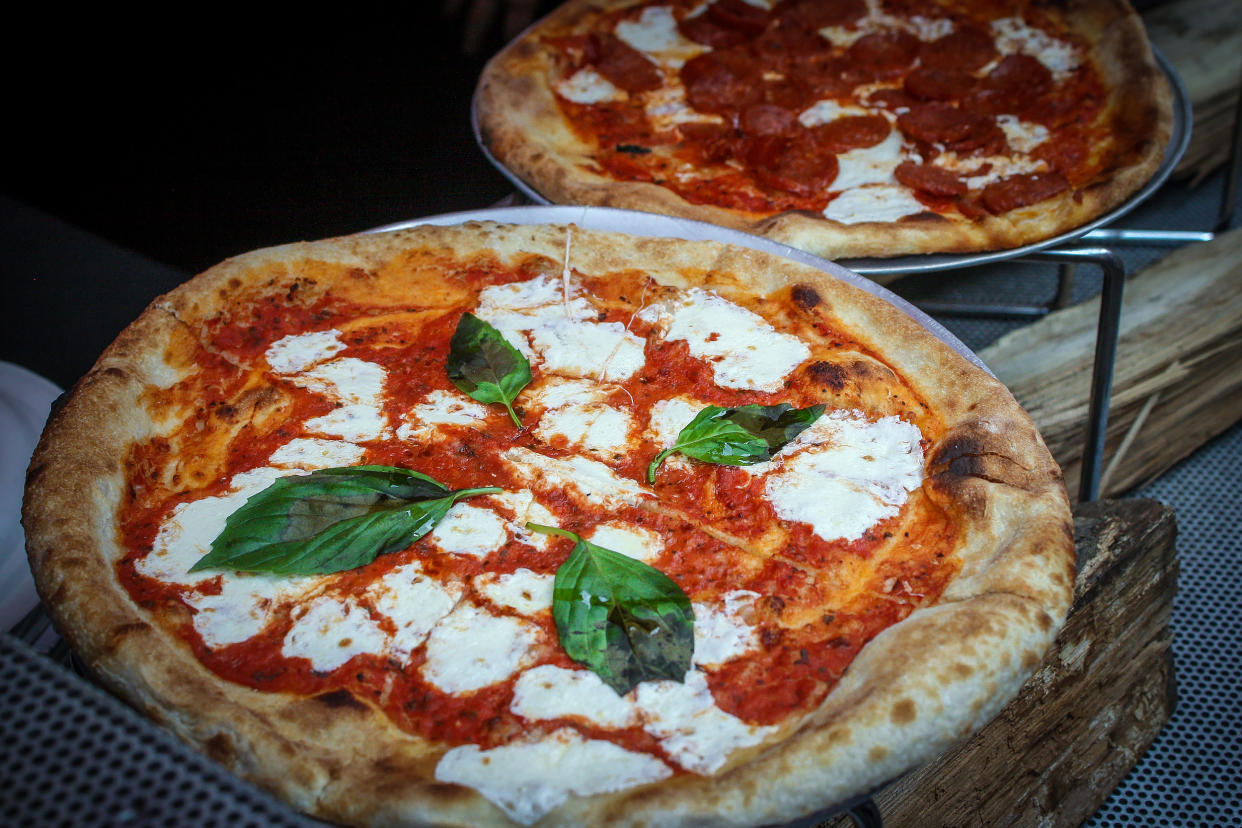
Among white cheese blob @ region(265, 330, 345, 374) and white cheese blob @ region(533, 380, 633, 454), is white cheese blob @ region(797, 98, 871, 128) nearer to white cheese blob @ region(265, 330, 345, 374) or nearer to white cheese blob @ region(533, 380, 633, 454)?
white cheese blob @ region(533, 380, 633, 454)

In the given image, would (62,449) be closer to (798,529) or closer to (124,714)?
(124,714)

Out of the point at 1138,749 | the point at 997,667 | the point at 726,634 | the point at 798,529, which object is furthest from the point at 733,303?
the point at 1138,749

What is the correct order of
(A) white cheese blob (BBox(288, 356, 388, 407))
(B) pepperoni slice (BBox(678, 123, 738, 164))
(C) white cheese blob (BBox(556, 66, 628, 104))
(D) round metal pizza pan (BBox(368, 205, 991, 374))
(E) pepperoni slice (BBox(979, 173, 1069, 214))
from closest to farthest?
(A) white cheese blob (BBox(288, 356, 388, 407))
(D) round metal pizza pan (BBox(368, 205, 991, 374))
(E) pepperoni slice (BBox(979, 173, 1069, 214))
(B) pepperoni slice (BBox(678, 123, 738, 164))
(C) white cheese blob (BBox(556, 66, 628, 104))

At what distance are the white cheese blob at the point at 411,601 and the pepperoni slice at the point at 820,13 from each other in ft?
11.3

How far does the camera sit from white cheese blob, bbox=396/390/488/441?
Result: 2379 millimetres

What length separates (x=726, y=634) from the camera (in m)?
1.91

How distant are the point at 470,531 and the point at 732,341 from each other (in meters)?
0.89

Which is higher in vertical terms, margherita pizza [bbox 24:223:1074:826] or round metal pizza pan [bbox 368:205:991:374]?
round metal pizza pan [bbox 368:205:991:374]

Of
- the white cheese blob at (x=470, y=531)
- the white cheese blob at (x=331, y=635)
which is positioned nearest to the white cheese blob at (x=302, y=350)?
the white cheese blob at (x=470, y=531)

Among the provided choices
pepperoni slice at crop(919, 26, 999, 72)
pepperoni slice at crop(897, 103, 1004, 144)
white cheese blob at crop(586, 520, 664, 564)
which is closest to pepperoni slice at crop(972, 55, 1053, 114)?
pepperoni slice at crop(919, 26, 999, 72)

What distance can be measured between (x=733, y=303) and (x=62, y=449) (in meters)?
1.63

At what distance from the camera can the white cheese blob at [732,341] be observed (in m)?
2.52

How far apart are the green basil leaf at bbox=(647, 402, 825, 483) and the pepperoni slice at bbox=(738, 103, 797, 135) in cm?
176

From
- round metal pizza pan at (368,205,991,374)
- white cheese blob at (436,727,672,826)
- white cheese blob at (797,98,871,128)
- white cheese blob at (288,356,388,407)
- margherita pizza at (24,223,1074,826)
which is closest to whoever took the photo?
white cheese blob at (436,727,672,826)
